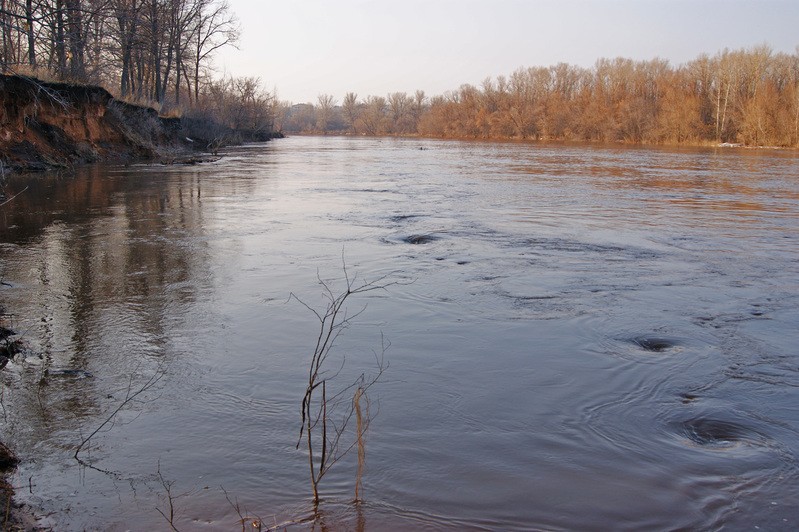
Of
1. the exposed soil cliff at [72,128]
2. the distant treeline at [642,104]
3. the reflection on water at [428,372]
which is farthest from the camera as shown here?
the distant treeline at [642,104]

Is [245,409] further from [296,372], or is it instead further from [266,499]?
[266,499]

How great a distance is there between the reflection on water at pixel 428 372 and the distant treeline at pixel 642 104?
58650 mm

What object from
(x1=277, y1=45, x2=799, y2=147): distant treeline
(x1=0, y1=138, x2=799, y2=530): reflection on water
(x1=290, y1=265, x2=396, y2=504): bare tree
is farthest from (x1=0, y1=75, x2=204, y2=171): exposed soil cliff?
(x1=277, y1=45, x2=799, y2=147): distant treeline

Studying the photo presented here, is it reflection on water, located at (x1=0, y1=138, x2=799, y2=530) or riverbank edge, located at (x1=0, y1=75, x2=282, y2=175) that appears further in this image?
riverbank edge, located at (x1=0, y1=75, x2=282, y2=175)

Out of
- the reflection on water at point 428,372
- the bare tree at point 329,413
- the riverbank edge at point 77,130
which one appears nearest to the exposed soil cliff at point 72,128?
the riverbank edge at point 77,130

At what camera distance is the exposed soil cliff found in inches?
851

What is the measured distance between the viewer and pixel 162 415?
493cm

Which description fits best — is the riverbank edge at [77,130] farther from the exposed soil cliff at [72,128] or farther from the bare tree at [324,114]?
the bare tree at [324,114]

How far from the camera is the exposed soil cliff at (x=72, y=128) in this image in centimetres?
2161

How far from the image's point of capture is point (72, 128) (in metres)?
26.0

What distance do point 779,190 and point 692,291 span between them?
50.6ft

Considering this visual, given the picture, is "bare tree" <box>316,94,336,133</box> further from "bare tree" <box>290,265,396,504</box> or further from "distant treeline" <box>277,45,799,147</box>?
"bare tree" <box>290,265,396,504</box>

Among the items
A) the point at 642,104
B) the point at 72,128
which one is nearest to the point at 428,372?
the point at 72,128

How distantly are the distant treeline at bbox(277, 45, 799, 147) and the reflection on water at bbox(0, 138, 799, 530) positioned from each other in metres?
58.6
